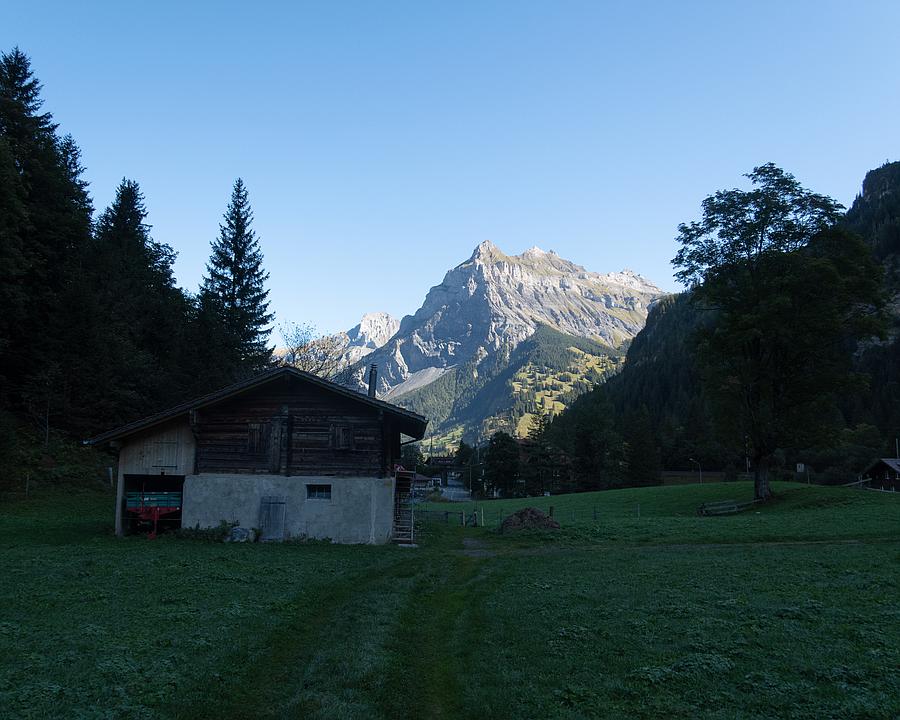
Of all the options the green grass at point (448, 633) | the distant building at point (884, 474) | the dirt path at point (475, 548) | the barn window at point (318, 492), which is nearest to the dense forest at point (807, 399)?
the distant building at point (884, 474)

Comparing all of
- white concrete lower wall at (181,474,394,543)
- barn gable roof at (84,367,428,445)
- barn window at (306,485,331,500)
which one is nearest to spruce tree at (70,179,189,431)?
barn gable roof at (84,367,428,445)

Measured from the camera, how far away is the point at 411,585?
58.9 feet

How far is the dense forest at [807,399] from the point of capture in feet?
129

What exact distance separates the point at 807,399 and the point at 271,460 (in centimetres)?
3283

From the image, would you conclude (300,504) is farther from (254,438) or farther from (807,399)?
(807,399)

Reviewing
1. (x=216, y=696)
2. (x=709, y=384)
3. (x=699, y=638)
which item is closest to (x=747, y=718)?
(x=699, y=638)

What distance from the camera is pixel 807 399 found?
40531 millimetres

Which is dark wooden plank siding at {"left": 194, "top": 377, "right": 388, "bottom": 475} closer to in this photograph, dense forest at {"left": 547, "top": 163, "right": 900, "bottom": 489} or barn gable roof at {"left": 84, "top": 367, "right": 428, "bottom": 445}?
barn gable roof at {"left": 84, "top": 367, "right": 428, "bottom": 445}

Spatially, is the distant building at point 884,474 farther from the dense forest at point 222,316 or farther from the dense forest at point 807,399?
the dense forest at point 222,316

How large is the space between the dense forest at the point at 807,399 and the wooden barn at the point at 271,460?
81.8 ft

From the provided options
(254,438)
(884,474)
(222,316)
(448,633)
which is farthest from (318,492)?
(884,474)

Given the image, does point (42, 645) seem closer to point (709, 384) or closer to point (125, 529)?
point (125, 529)

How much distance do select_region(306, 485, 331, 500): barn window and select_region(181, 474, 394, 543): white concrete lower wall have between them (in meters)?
0.17

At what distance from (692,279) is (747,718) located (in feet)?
130
